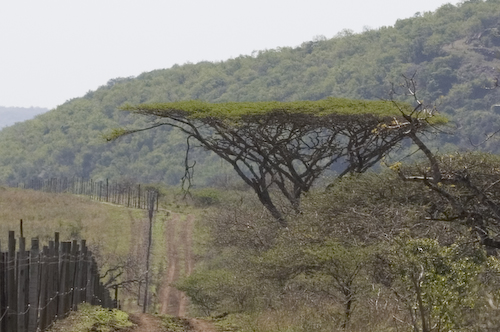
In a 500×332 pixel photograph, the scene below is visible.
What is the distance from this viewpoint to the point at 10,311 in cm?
1044

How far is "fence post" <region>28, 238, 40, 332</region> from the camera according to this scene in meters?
10.8

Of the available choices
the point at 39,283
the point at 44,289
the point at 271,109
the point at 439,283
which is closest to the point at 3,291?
the point at 39,283

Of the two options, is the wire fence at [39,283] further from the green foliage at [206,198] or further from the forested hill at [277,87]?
the forested hill at [277,87]

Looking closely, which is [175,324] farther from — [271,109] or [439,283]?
[271,109]

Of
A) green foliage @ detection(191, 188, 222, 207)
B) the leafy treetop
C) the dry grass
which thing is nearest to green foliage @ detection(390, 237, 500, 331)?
the leafy treetop

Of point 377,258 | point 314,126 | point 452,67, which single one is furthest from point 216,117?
point 452,67

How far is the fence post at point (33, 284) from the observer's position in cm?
1080

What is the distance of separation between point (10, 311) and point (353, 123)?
17370mm

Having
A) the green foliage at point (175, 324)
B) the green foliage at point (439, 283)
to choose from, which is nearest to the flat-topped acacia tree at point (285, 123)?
the green foliage at point (175, 324)

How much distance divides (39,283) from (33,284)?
369 mm

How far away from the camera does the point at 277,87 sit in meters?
126

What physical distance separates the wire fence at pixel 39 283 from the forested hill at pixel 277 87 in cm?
7660

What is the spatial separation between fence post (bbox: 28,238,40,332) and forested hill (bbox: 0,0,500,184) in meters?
79.0

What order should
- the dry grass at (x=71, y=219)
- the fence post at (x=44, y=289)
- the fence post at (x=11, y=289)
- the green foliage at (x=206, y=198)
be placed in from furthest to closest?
the green foliage at (x=206, y=198), the dry grass at (x=71, y=219), the fence post at (x=44, y=289), the fence post at (x=11, y=289)
